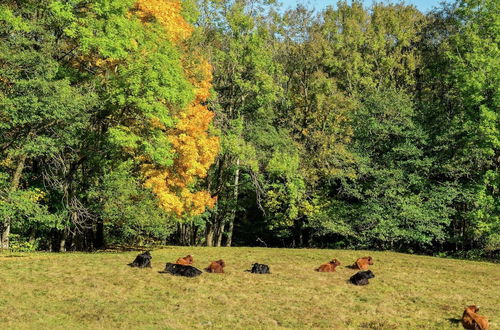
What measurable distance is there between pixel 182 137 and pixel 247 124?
12.8 metres

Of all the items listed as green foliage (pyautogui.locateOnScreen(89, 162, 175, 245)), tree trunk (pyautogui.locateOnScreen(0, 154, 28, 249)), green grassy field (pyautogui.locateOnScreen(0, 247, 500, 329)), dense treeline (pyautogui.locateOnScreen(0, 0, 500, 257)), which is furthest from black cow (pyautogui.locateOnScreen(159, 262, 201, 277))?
tree trunk (pyautogui.locateOnScreen(0, 154, 28, 249))

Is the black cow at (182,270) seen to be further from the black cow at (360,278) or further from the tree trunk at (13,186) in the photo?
the tree trunk at (13,186)

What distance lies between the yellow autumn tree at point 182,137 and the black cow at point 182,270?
9.26 m

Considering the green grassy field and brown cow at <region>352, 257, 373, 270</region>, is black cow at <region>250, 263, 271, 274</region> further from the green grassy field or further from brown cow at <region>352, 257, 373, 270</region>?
brown cow at <region>352, 257, 373, 270</region>

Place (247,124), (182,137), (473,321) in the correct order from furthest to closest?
(247,124)
(182,137)
(473,321)

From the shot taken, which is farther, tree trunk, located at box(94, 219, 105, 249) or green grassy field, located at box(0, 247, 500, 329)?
tree trunk, located at box(94, 219, 105, 249)

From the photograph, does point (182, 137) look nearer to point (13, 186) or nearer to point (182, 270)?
point (13, 186)

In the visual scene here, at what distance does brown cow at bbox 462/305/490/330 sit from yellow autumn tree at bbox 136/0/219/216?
18583mm

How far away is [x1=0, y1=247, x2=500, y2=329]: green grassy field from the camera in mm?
13969

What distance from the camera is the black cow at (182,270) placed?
19.4 metres

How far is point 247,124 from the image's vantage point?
41.4 m

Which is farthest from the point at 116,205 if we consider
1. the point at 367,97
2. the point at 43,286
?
the point at 367,97

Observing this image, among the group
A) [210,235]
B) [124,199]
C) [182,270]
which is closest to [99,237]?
[124,199]

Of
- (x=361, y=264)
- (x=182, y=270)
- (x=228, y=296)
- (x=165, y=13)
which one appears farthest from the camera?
(x=165, y=13)
